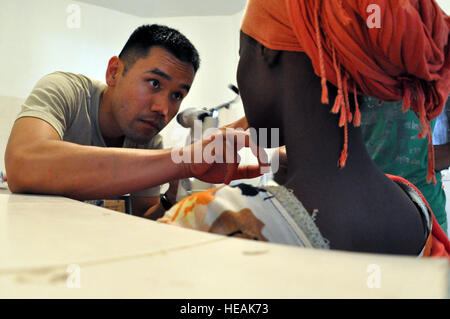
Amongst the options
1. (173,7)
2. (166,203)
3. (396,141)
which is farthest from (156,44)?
(173,7)

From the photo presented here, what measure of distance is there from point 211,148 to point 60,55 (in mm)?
2019

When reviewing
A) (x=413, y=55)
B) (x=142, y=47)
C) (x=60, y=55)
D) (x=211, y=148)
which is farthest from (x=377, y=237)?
(x=60, y=55)

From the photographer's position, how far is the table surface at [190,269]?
215mm

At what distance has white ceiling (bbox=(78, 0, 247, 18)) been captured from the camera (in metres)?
2.51

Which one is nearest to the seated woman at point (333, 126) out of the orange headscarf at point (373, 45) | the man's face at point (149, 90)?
the orange headscarf at point (373, 45)

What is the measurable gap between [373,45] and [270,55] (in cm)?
→ 16

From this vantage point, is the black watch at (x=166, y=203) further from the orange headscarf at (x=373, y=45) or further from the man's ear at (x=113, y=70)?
the orange headscarf at (x=373, y=45)

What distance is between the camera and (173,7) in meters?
2.62

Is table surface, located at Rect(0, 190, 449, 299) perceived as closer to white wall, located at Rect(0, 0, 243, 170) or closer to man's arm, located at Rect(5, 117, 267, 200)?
man's arm, located at Rect(5, 117, 267, 200)

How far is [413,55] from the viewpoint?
467 millimetres

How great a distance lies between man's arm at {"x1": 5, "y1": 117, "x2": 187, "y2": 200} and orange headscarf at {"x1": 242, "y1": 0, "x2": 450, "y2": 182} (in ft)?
1.22

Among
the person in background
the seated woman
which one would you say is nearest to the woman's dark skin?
the seated woman

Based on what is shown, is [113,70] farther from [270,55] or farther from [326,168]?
[326,168]
